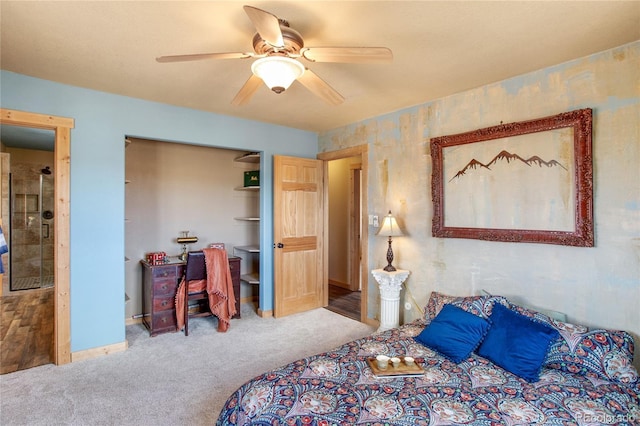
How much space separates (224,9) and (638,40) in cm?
266

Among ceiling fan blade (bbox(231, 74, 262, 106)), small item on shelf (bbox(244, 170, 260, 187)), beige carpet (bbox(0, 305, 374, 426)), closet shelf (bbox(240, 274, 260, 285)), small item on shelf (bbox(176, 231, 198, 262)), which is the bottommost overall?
beige carpet (bbox(0, 305, 374, 426))

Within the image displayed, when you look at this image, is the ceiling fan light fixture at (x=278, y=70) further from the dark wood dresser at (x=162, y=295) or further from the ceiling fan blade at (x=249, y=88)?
the dark wood dresser at (x=162, y=295)

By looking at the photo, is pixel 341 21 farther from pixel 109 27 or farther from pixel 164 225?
pixel 164 225

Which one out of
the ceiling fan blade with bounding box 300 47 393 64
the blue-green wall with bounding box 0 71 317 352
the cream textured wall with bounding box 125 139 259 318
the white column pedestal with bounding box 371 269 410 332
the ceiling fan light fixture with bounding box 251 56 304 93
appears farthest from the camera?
the cream textured wall with bounding box 125 139 259 318

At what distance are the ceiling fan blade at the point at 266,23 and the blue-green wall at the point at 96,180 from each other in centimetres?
235

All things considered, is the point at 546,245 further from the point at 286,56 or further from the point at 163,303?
the point at 163,303

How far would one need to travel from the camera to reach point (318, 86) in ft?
7.12

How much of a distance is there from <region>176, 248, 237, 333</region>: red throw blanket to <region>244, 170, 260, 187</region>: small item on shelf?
1.29 meters

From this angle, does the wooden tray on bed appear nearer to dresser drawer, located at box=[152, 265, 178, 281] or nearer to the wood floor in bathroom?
dresser drawer, located at box=[152, 265, 178, 281]

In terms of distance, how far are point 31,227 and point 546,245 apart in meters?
7.66

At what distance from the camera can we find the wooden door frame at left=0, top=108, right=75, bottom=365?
9.41 ft

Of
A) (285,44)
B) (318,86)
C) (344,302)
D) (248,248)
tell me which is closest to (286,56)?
(285,44)

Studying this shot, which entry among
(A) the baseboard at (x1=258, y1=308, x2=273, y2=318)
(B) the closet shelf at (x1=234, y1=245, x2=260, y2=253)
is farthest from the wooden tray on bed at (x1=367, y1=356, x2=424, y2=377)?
(B) the closet shelf at (x1=234, y1=245, x2=260, y2=253)

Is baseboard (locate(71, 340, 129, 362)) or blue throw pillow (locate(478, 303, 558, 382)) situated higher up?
blue throw pillow (locate(478, 303, 558, 382))
